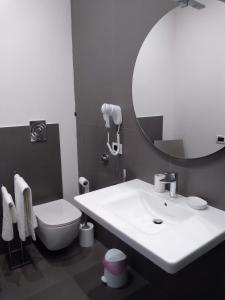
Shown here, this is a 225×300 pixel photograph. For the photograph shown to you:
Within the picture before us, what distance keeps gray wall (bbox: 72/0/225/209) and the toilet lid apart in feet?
1.13

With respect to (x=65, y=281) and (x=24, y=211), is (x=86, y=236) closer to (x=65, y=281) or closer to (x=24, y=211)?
(x=65, y=281)

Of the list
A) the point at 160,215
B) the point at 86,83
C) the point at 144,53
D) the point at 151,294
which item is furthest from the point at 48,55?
the point at 151,294

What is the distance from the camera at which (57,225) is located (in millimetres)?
1952

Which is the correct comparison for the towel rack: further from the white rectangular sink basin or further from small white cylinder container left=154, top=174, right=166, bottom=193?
small white cylinder container left=154, top=174, right=166, bottom=193

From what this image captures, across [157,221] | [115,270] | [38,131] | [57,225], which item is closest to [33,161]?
[38,131]

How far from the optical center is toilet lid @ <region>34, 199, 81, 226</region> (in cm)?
201

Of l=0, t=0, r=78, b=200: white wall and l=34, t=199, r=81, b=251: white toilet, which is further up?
l=0, t=0, r=78, b=200: white wall

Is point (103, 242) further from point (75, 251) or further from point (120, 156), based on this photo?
point (120, 156)

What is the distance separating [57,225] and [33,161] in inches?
27.1

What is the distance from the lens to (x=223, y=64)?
46.2 inches

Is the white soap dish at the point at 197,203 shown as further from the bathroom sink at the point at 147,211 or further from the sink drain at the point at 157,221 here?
the sink drain at the point at 157,221

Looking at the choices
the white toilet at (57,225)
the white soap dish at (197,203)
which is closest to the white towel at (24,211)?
the white toilet at (57,225)

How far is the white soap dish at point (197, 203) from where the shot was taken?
1.28 m

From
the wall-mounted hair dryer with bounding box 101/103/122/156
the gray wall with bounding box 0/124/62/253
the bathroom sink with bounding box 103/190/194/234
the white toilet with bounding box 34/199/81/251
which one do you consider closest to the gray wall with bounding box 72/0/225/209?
the wall-mounted hair dryer with bounding box 101/103/122/156
